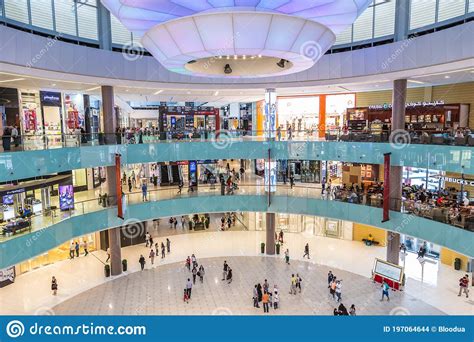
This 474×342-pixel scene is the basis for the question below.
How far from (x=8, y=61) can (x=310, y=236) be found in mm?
26460

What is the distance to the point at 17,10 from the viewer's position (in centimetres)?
1694

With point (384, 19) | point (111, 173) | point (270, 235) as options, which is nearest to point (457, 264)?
point (270, 235)

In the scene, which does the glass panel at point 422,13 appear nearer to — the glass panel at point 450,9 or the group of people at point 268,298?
the glass panel at point 450,9

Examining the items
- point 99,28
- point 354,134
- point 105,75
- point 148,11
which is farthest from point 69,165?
point 354,134

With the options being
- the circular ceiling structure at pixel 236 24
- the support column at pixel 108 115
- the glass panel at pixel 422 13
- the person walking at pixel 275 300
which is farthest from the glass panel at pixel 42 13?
the glass panel at pixel 422 13

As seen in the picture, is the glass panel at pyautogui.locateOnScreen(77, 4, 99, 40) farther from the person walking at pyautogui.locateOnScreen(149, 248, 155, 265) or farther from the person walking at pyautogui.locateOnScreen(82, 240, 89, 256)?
the person walking at pyautogui.locateOnScreen(82, 240, 89, 256)

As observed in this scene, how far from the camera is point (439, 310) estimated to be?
19.5m

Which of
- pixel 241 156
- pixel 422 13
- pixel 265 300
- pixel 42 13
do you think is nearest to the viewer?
pixel 42 13

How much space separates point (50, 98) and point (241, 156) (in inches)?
607

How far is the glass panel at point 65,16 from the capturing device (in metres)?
19.2

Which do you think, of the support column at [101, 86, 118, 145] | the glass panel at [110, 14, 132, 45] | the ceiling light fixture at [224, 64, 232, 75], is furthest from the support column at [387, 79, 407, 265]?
the support column at [101, 86, 118, 145]

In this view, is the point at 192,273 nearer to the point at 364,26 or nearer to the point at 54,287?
Answer: the point at 54,287

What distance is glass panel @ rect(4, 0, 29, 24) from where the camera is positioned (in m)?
16.4

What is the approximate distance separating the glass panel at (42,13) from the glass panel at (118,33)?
3943 millimetres
